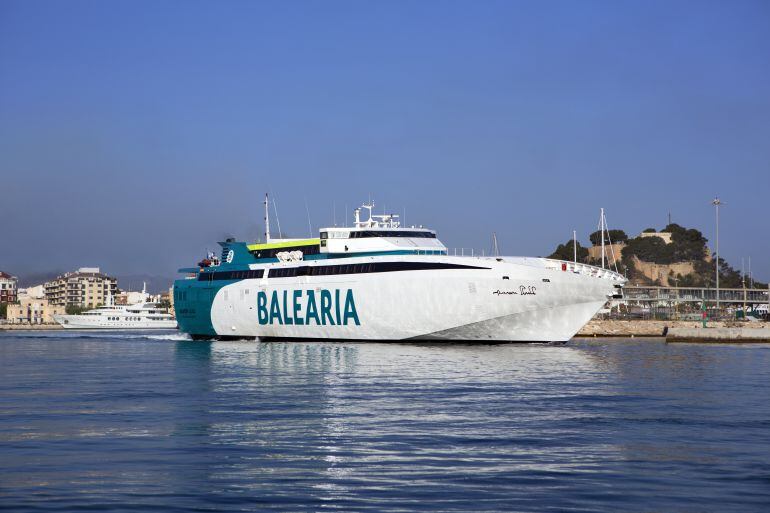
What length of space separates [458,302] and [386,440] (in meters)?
34.5

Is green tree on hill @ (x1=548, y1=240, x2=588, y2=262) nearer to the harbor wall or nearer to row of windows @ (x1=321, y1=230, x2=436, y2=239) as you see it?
the harbor wall

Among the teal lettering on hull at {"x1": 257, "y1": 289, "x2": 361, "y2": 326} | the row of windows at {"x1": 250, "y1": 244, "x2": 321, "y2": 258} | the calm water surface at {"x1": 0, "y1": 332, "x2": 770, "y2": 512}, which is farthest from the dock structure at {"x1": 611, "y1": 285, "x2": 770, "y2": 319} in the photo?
Result: the calm water surface at {"x1": 0, "y1": 332, "x2": 770, "y2": 512}

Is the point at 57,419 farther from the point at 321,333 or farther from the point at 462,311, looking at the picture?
the point at 321,333

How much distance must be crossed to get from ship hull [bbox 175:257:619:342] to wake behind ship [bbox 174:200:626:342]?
61 millimetres

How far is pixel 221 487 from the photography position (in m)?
16.3

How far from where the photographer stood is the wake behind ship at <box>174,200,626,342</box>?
2146 inches

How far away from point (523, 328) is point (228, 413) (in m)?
31.6

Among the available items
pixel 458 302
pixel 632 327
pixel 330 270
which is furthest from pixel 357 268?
pixel 632 327

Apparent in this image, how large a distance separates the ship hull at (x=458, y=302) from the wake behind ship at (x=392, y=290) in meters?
0.06

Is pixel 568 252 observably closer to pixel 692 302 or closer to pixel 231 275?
pixel 692 302

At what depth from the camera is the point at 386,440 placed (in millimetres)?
21047

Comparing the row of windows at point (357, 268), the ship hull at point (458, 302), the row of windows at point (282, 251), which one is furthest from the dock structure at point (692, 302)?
the ship hull at point (458, 302)

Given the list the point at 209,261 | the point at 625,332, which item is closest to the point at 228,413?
the point at 209,261

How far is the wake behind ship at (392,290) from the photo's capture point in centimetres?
5450
